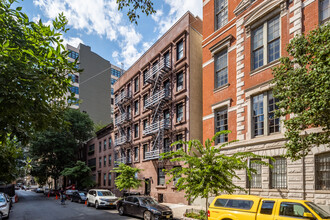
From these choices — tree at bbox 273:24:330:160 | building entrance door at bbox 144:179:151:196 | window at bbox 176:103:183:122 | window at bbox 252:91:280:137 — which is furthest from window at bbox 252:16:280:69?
building entrance door at bbox 144:179:151:196

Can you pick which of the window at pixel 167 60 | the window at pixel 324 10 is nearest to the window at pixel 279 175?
the window at pixel 324 10

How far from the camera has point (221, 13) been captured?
21250mm

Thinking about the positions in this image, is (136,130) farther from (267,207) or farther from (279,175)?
(267,207)

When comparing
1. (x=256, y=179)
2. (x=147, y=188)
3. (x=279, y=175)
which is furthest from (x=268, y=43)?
(x=147, y=188)

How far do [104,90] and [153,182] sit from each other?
41971 millimetres

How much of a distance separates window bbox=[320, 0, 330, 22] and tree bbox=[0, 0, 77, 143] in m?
13.2

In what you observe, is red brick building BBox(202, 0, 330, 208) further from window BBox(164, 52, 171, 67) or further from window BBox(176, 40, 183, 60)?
window BBox(164, 52, 171, 67)

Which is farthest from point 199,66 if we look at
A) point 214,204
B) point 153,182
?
point 214,204

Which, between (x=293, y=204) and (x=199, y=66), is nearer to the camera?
(x=293, y=204)

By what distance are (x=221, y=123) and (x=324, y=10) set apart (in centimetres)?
983

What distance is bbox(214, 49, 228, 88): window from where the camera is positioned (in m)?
20.1

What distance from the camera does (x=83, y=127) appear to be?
47594 millimetres

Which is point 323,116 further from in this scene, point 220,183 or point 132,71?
point 132,71

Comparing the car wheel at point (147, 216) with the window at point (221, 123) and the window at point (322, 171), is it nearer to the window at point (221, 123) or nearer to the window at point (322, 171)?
the window at point (221, 123)
